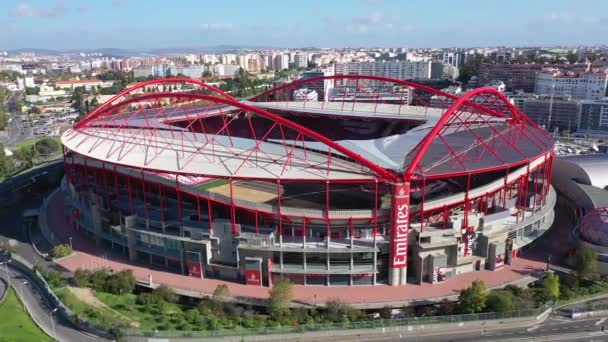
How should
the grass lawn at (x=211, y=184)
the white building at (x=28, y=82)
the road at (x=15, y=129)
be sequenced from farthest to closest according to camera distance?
the white building at (x=28, y=82)
the road at (x=15, y=129)
the grass lawn at (x=211, y=184)

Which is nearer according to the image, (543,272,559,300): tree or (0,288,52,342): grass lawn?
(0,288,52,342): grass lawn

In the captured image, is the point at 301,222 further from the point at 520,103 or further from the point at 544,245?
the point at 520,103

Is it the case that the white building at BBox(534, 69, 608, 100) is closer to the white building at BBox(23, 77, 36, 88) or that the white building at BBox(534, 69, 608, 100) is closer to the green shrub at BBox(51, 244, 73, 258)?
the green shrub at BBox(51, 244, 73, 258)

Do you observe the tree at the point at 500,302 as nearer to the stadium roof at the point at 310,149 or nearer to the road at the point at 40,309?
the stadium roof at the point at 310,149

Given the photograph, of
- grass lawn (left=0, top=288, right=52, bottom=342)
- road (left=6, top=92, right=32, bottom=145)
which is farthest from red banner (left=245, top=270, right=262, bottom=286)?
road (left=6, top=92, right=32, bottom=145)

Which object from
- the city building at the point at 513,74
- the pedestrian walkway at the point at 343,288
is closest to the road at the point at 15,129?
the pedestrian walkway at the point at 343,288

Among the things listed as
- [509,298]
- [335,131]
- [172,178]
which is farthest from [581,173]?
[172,178]
